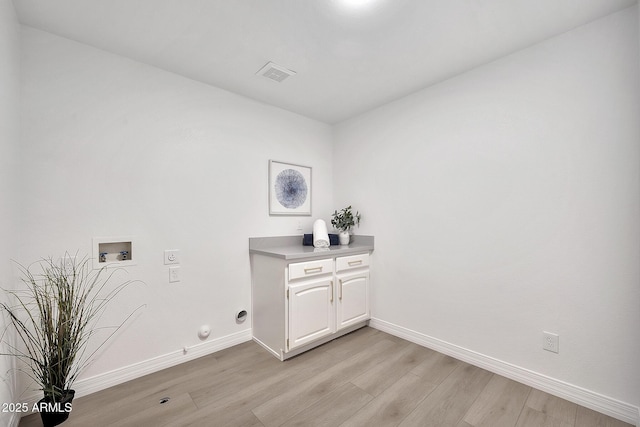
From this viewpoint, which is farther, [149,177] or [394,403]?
[149,177]

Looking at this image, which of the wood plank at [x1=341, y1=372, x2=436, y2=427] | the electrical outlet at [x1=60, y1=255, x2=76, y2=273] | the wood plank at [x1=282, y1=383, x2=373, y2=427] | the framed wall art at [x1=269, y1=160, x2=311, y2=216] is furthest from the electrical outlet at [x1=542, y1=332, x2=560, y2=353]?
the electrical outlet at [x1=60, y1=255, x2=76, y2=273]

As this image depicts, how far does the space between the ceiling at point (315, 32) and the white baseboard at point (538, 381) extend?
230cm

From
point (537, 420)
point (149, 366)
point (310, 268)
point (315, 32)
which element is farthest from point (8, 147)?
point (537, 420)

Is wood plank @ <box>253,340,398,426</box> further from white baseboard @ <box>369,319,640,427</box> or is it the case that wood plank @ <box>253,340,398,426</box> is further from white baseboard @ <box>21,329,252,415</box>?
white baseboard @ <box>21,329,252,415</box>

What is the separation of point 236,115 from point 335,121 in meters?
1.27

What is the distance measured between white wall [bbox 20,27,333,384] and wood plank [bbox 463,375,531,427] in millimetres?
1935

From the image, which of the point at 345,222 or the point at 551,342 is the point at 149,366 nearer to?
the point at 345,222

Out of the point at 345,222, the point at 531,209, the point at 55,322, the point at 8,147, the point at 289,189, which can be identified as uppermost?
the point at 8,147

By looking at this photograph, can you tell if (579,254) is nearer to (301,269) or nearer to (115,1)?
(301,269)

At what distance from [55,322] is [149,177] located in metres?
1.09

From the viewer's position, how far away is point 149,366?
2.06 m

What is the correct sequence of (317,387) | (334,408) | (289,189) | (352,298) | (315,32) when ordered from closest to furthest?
(334,408), (315,32), (317,387), (352,298), (289,189)

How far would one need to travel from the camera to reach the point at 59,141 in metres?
1.77

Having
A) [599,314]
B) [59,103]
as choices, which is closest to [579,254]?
[599,314]
